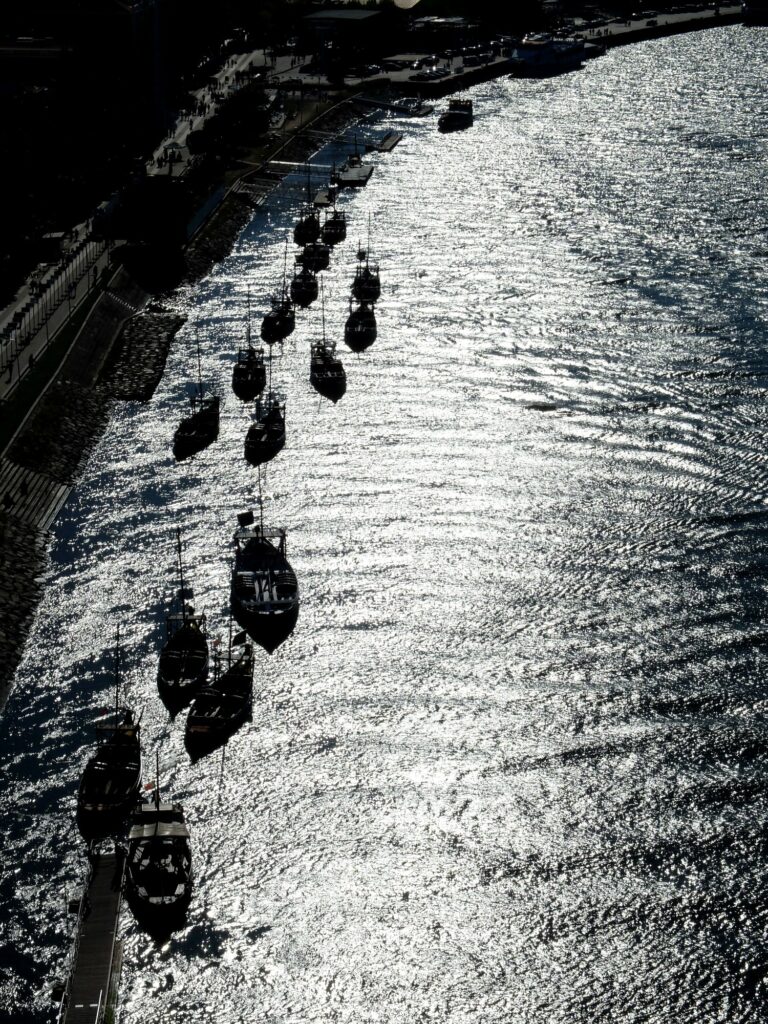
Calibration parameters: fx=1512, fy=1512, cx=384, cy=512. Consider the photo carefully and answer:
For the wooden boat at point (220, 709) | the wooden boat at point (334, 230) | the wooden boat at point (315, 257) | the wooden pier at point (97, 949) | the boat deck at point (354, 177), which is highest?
the wooden pier at point (97, 949)

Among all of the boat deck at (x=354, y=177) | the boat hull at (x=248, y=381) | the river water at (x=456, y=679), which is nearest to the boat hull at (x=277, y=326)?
the river water at (x=456, y=679)

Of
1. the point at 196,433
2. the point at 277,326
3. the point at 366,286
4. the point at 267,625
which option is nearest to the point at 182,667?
the point at 267,625

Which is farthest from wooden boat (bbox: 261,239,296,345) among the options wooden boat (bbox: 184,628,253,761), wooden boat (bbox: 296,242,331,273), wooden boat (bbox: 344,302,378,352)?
wooden boat (bbox: 184,628,253,761)

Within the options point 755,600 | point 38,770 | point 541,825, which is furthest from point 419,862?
point 755,600

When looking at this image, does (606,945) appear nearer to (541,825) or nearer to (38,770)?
(541,825)

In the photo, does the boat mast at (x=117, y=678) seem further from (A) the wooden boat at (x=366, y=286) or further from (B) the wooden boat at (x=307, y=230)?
(B) the wooden boat at (x=307, y=230)
